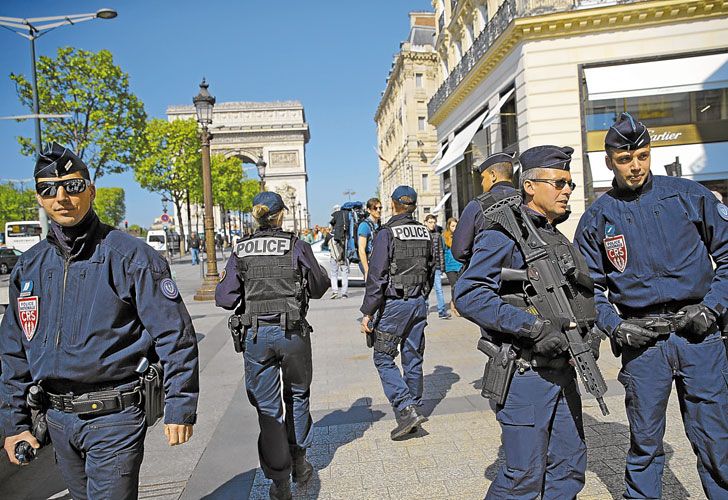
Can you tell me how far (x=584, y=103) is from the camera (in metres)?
14.9

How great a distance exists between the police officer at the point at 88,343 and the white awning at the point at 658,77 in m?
14.9

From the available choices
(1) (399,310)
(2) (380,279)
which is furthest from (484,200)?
(1) (399,310)

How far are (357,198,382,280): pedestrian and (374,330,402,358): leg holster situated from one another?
2.65m

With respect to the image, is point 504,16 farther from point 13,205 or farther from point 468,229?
point 13,205

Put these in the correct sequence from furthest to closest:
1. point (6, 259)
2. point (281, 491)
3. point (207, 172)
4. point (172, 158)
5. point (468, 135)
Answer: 1. point (172, 158)
2. point (6, 259)
3. point (468, 135)
4. point (207, 172)
5. point (281, 491)

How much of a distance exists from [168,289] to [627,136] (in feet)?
7.68

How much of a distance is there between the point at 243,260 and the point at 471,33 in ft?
66.0

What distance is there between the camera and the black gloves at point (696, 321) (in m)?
2.59

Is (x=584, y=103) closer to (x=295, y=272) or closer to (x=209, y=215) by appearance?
(x=209, y=215)

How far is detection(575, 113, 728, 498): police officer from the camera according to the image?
→ 2.63 meters

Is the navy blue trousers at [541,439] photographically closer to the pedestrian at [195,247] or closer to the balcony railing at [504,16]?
the balcony railing at [504,16]

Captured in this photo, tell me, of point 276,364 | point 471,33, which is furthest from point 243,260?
point 471,33

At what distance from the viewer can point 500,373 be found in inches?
97.6

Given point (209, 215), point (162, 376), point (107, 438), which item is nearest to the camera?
point (107, 438)
